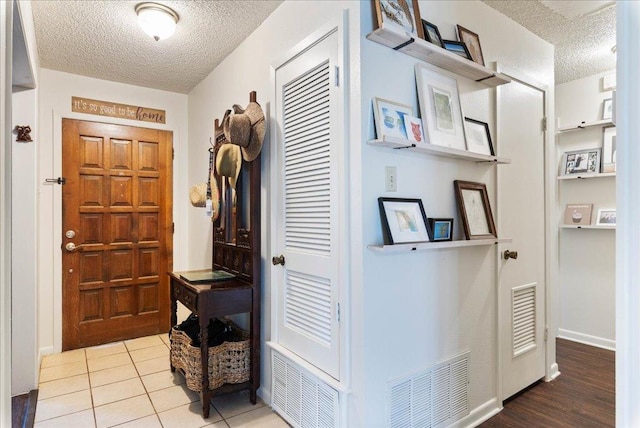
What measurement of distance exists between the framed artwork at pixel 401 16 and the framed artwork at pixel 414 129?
0.38 metres

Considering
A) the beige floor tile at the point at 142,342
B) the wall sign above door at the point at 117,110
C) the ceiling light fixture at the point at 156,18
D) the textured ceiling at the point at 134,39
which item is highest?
the textured ceiling at the point at 134,39

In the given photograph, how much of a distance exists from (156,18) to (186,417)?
2.48m

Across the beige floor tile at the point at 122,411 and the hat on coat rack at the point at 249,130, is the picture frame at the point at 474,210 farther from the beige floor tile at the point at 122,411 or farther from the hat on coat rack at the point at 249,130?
the beige floor tile at the point at 122,411

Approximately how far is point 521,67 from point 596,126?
58.4 inches

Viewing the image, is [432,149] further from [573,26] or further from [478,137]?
[573,26]

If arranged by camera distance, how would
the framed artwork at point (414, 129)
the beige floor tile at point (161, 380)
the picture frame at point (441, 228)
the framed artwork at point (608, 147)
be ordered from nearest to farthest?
the framed artwork at point (414, 129) → the picture frame at point (441, 228) → the beige floor tile at point (161, 380) → the framed artwork at point (608, 147)

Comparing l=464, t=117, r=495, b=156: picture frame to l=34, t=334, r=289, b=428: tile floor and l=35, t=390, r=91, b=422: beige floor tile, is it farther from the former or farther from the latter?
l=35, t=390, r=91, b=422: beige floor tile

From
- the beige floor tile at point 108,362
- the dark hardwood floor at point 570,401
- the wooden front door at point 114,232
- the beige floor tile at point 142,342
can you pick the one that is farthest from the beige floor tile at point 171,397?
the dark hardwood floor at point 570,401

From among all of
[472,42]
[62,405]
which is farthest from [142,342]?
[472,42]

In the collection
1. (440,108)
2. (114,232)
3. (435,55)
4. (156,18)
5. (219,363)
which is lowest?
(219,363)

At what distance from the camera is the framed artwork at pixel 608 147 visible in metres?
3.25

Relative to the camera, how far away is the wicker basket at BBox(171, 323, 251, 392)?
7.32ft

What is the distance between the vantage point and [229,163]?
249 centimetres

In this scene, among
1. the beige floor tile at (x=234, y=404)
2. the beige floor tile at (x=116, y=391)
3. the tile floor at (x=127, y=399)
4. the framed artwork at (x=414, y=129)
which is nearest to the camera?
the framed artwork at (x=414, y=129)
